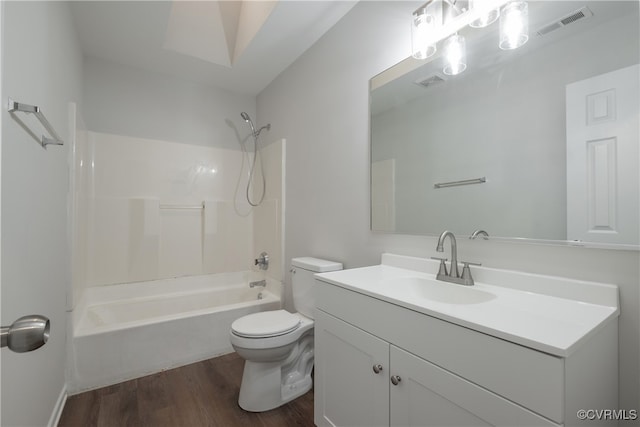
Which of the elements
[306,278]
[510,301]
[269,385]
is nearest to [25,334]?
[510,301]

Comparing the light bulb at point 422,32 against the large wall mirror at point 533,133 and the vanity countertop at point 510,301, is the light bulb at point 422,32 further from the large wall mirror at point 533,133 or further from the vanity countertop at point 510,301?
the vanity countertop at point 510,301

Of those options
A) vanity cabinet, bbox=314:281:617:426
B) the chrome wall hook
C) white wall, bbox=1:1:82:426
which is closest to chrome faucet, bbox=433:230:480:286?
vanity cabinet, bbox=314:281:617:426

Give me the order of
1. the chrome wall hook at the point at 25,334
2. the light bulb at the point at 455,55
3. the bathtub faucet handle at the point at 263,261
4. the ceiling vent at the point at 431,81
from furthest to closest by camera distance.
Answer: the bathtub faucet handle at the point at 263,261 → the ceiling vent at the point at 431,81 → the light bulb at the point at 455,55 → the chrome wall hook at the point at 25,334

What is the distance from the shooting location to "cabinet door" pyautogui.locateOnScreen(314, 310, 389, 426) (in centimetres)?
113

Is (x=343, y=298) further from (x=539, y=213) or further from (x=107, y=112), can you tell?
(x=107, y=112)

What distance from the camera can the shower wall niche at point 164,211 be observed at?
2.43m

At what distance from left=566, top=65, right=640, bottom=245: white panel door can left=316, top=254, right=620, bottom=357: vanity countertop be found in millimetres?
189

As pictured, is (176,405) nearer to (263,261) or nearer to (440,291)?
(263,261)

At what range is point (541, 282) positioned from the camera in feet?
3.54

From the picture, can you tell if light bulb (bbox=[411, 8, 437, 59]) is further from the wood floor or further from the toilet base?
the wood floor

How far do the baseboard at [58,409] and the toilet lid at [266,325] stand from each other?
972 mm

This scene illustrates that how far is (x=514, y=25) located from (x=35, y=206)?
211cm

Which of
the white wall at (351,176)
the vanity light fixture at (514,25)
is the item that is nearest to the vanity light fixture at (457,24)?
the vanity light fixture at (514,25)

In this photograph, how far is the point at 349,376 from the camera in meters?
1.27
